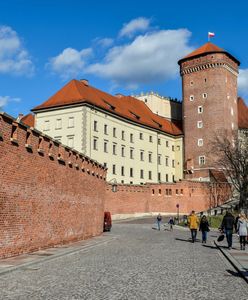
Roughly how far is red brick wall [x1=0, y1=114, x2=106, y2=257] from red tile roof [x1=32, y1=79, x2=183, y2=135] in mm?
36893

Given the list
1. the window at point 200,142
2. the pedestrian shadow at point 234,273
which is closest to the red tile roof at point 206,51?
the window at point 200,142

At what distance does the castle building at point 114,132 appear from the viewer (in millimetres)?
58438

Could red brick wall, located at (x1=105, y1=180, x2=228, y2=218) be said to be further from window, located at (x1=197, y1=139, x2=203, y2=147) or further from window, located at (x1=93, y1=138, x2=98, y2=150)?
window, located at (x1=197, y1=139, x2=203, y2=147)

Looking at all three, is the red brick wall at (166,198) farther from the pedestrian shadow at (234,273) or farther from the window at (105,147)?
the pedestrian shadow at (234,273)

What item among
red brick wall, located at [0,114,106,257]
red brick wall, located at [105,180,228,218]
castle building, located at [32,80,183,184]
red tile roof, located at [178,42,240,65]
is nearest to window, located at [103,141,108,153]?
castle building, located at [32,80,183,184]

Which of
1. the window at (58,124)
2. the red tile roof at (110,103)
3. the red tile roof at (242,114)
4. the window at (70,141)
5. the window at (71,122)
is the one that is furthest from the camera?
the red tile roof at (242,114)

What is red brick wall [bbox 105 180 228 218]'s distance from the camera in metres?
56.6

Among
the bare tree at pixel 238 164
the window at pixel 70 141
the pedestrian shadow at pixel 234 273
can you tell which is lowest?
the pedestrian shadow at pixel 234 273

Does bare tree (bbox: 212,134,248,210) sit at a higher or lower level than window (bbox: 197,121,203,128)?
lower

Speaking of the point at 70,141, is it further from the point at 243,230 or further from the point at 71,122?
the point at 243,230

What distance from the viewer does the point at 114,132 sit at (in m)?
63.9

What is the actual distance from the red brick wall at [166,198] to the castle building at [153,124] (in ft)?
13.1

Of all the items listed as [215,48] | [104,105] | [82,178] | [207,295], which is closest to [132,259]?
[207,295]

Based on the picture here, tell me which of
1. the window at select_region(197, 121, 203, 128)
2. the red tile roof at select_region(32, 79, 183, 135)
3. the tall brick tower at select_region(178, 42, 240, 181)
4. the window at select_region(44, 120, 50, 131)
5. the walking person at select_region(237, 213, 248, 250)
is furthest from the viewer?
the window at select_region(197, 121, 203, 128)
